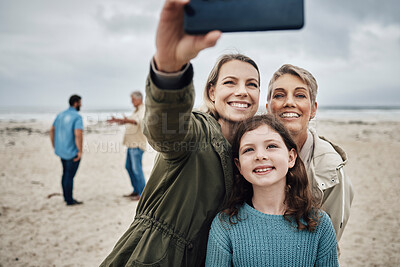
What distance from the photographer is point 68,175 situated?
6254mm

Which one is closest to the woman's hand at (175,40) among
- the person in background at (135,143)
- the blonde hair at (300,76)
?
the blonde hair at (300,76)

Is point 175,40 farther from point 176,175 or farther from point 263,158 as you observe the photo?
point 263,158

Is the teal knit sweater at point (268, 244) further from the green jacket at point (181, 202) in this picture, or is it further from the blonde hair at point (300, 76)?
the blonde hair at point (300, 76)

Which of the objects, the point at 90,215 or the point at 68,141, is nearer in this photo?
the point at 90,215

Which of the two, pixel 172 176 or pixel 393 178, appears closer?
pixel 172 176

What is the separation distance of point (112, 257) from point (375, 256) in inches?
189

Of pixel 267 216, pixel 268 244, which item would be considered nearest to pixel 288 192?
pixel 267 216

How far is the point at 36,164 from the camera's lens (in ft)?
34.8

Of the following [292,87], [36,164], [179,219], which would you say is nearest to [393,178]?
[292,87]

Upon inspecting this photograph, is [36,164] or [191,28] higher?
[191,28]

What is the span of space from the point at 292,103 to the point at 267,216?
3.13ft

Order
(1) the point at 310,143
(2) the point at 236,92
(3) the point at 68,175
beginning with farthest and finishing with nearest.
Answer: (3) the point at 68,175, (1) the point at 310,143, (2) the point at 236,92

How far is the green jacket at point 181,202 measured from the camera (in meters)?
1.51

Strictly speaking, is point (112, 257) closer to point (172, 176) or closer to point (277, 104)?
point (172, 176)
